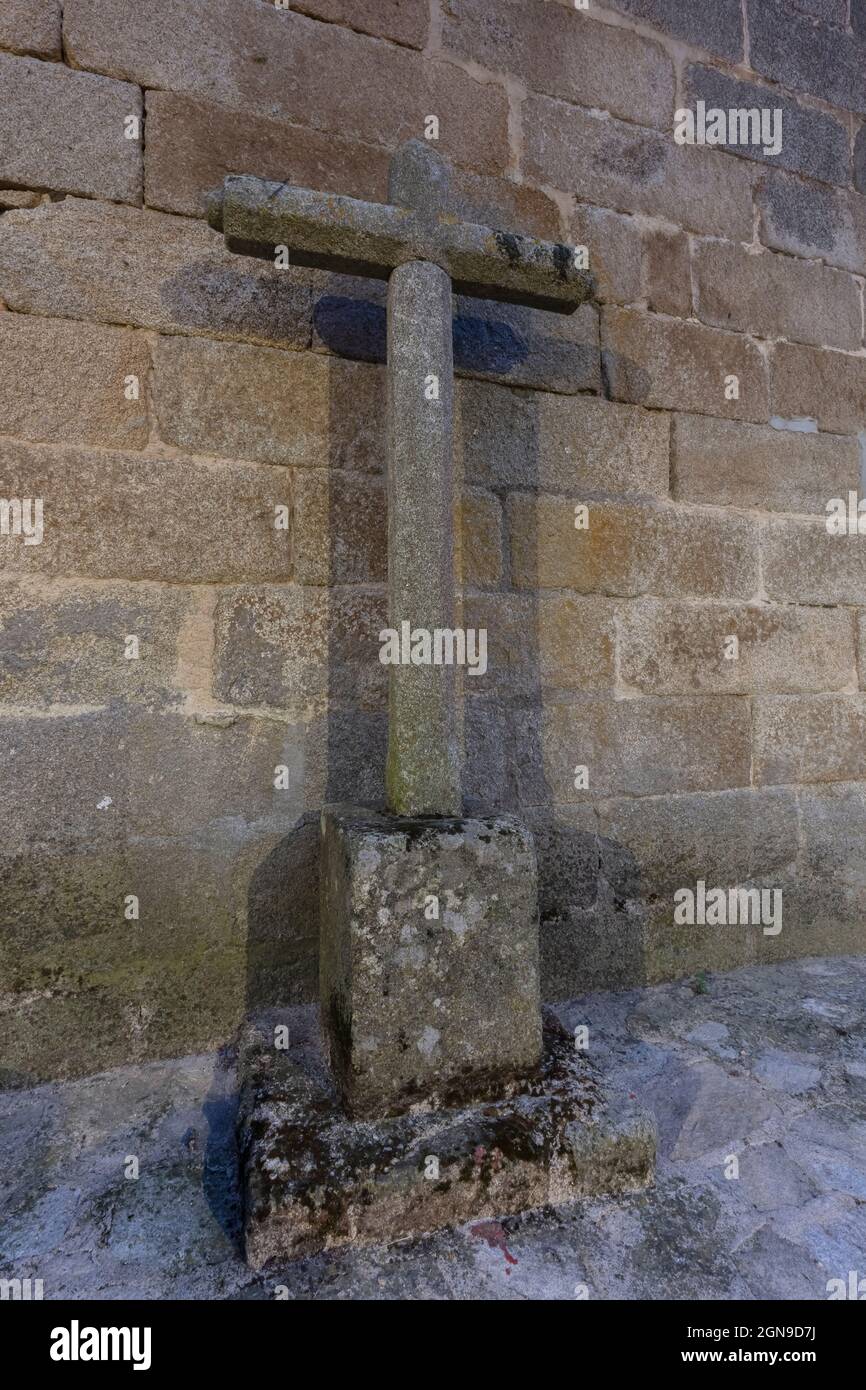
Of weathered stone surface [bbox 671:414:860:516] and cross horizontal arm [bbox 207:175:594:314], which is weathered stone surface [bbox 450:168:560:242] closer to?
cross horizontal arm [bbox 207:175:594:314]

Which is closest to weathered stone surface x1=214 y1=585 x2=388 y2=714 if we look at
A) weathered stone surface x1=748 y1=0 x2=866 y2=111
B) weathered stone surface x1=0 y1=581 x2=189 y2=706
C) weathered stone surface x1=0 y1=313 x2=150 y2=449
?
weathered stone surface x1=0 y1=581 x2=189 y2=706

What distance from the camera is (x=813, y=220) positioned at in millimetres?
2771


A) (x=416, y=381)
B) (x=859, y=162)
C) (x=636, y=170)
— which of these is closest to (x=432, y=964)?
(x=416, y=381)

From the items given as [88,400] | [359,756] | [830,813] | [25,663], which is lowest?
[830,813]

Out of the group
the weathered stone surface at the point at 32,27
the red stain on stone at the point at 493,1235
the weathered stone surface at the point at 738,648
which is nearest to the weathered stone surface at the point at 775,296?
the weathered stone surface at the point at 738,648

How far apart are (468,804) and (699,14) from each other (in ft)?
9.88

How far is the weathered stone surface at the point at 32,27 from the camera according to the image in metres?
1.83

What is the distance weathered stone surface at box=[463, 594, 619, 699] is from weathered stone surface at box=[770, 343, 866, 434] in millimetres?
1155

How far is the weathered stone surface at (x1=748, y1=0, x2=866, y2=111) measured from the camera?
2.71m

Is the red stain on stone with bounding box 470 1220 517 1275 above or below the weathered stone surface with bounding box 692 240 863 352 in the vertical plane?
below

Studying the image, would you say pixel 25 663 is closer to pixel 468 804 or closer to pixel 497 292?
pixel 468 804

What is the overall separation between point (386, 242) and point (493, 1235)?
6.72 feet

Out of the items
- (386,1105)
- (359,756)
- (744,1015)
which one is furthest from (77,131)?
(744,1015)

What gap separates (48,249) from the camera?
1834 mm
